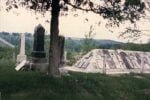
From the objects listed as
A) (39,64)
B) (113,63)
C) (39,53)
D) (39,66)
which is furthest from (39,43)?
(113,63)

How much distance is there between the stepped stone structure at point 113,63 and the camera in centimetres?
2386

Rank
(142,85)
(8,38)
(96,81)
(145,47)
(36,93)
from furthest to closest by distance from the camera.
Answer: (8,38)
(145,47)
(142,85)
(96,81)
(36,93)

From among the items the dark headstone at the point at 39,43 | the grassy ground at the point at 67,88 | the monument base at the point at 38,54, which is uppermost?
the dark headstone at the point at 39,43

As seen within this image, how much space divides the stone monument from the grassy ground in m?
3.03

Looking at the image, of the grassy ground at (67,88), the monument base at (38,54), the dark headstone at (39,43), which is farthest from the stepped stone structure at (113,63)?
the grassy ground at (67,88)

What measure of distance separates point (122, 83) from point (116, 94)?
2239mm

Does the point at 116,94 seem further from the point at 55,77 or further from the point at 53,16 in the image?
the point at 53,16

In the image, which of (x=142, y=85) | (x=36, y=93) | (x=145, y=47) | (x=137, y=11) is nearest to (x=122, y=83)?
(x=142, y=85)

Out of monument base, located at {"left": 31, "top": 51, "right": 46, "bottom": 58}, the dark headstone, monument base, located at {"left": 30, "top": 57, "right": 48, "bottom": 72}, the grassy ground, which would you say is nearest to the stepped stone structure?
the dark headstone

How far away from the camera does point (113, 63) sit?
24297mm

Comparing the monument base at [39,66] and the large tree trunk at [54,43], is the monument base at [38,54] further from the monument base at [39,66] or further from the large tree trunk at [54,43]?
the large tree trunk at [54,43]

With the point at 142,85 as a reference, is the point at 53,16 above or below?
above

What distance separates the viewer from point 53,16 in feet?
57.0

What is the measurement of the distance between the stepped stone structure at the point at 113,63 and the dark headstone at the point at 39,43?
7.86ft
